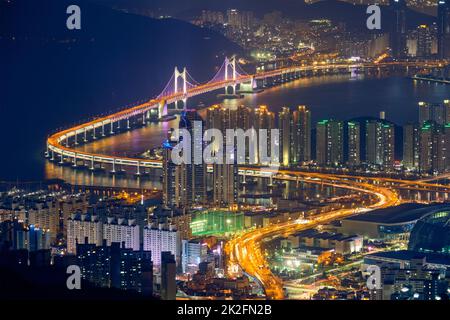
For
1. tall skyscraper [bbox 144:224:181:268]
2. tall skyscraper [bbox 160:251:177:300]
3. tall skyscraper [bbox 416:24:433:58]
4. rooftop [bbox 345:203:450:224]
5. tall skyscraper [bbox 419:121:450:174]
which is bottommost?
tall skyscraper [bbox 160:251:177:300]

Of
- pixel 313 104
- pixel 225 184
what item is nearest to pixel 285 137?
pixel 225 184

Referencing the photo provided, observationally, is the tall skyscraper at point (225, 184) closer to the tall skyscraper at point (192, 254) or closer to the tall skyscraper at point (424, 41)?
the tall skyscraper at point (192, 254)

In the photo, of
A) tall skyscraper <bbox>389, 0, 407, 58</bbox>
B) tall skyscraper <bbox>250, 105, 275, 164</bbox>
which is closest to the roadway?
tall skyscraper <bbox>250, 105, 275, 164</bbox>

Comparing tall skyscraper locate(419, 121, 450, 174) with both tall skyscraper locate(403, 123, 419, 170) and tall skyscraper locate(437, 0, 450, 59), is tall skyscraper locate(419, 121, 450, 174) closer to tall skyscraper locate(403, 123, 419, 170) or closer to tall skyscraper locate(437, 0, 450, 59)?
tall skyscraper locate(403, 123, 419, 170)

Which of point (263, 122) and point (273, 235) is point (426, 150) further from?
point (273, 235)

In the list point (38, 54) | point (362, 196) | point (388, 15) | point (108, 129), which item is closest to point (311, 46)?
point (388, 15)

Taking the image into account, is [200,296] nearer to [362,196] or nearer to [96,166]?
[362,196]
